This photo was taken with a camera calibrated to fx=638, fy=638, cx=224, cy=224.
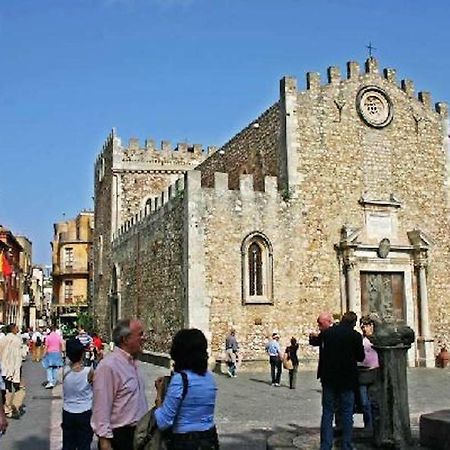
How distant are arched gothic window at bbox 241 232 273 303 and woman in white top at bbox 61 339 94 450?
13.5 m

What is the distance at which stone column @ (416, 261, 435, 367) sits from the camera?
71.9 feet

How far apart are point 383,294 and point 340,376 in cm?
1564

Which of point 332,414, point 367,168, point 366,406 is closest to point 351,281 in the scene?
point 367,168

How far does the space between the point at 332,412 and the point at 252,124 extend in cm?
1818

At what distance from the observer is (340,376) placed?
7.11m

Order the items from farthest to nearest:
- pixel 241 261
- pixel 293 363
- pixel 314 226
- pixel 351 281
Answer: pixel 314 226 < pixel 351 281 < pixel 241 261 < pixel 293 363

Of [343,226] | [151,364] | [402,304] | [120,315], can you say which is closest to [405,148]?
[343,226]

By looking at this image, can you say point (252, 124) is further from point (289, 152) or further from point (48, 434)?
point (48, 434)

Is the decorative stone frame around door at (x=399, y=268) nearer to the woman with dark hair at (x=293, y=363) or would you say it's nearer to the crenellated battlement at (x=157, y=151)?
the woman with dark hair at (x=293, y=363)

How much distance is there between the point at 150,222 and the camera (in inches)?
980

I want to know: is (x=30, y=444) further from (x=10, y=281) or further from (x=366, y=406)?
(x=10, y=281)

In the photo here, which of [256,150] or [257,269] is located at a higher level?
[256,150]

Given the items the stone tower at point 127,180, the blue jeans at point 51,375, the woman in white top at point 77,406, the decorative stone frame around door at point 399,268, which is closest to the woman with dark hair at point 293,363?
the decorative stone frame around door at point 399,268

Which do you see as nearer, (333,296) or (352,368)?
(352,368)
